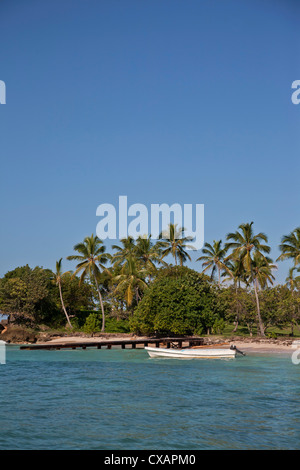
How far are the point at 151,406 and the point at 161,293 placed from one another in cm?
2739

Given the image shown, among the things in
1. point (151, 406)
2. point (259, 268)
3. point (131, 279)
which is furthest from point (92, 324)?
point (151, 406)

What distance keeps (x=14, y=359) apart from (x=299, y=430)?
26.1m

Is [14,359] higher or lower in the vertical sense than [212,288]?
lower

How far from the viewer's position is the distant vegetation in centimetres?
4494

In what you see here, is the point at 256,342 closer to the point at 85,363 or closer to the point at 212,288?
the point at 212,288

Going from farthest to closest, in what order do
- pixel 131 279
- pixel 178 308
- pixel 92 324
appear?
pixel 92 324, pixel 131 279, pixel 178 308

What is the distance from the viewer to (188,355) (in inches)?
1318

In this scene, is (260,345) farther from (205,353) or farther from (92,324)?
(92,324)

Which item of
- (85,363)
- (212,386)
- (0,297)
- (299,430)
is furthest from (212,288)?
(299,430)

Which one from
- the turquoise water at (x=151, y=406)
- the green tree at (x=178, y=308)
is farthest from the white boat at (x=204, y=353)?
the green tree at (x=178, y=308)

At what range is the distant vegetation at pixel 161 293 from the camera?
44938 mm

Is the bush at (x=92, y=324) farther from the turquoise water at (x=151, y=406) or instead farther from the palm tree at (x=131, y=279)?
the turquoise water at (x=151, y=406)

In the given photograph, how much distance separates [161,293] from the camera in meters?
44.4

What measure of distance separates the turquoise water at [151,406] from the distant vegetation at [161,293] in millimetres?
14400
